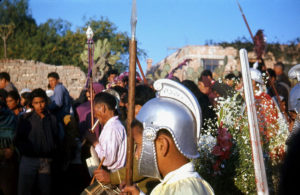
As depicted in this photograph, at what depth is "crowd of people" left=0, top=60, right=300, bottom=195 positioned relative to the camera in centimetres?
243

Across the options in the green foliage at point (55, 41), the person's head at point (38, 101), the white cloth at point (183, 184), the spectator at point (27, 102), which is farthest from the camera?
the green foliage at point (55, 41)

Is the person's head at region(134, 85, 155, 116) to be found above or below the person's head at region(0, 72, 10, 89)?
below

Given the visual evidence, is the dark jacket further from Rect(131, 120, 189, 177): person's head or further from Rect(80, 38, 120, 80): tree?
Rect(80, 38, 120, 80): tree

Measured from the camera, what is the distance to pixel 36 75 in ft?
57.1

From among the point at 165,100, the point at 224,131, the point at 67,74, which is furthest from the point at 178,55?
the point at 165,100

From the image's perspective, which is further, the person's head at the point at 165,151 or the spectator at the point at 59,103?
the spectator at the point at 59,103

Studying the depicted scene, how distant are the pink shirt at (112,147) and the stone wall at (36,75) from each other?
12575 millimetres

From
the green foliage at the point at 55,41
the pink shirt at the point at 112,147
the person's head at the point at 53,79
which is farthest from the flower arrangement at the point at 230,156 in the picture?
the green foliage at the point at 55,41

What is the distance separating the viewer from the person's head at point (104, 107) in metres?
4.98

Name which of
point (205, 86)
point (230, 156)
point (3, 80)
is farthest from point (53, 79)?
point (230, 156)

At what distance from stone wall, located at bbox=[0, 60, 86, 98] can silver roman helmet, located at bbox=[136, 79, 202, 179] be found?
14853 millimetres

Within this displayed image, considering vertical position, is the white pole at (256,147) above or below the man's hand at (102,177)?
above

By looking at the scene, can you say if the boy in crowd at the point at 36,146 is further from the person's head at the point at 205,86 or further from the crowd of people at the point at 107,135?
the person's head at the point at 205,86

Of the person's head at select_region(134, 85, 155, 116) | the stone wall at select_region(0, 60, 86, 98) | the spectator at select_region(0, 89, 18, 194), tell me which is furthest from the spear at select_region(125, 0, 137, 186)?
the stone wall at select_region(0, 60, 86, 98)
